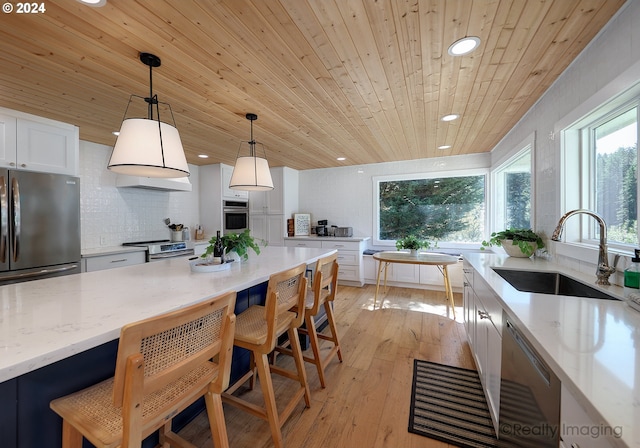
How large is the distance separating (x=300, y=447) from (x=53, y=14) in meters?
2.57

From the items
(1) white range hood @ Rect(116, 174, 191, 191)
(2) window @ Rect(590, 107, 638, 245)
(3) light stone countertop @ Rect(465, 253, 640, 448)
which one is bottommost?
(3) light stone countertop @ Rect(465, 253, 640, 448)

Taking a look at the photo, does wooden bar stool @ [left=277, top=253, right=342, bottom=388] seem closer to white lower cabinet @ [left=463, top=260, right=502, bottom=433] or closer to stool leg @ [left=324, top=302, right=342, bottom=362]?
stool leg @ [left=324, top=302, right=342, bottom=362]

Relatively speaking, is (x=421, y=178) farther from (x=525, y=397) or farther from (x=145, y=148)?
(x=145, y=148)

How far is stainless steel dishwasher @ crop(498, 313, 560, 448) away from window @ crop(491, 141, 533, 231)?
6.47 feet

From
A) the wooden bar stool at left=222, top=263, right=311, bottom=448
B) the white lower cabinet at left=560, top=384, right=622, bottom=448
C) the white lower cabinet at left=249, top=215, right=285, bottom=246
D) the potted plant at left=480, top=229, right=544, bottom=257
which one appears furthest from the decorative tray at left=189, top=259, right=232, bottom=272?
the white lower cabinet at left=249, top=215, right=285, bottom=246

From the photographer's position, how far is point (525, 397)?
40.4 inches

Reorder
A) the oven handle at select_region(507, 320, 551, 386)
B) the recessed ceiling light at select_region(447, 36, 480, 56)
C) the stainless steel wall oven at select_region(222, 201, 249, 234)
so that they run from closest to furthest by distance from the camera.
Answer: the oven handle at select_region(507, 320, 551, 386) < the recessed ceiling light at select_region(447, 36, 480, 56) < the stainless steel wall oven at select_region(222, 201, 249, 234)

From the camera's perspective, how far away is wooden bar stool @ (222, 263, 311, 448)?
1402 mm

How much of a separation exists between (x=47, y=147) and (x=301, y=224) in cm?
366

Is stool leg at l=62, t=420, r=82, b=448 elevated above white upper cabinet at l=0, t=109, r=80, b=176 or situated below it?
below

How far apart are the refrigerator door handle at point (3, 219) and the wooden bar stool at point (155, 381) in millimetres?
2250

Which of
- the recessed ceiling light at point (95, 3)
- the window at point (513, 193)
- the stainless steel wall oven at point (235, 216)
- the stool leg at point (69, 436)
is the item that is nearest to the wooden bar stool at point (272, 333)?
the stool leg at point (69, 436)

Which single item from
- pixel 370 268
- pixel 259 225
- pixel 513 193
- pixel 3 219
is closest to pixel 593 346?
pixel 513 193

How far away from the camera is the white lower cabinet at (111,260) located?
293cm
